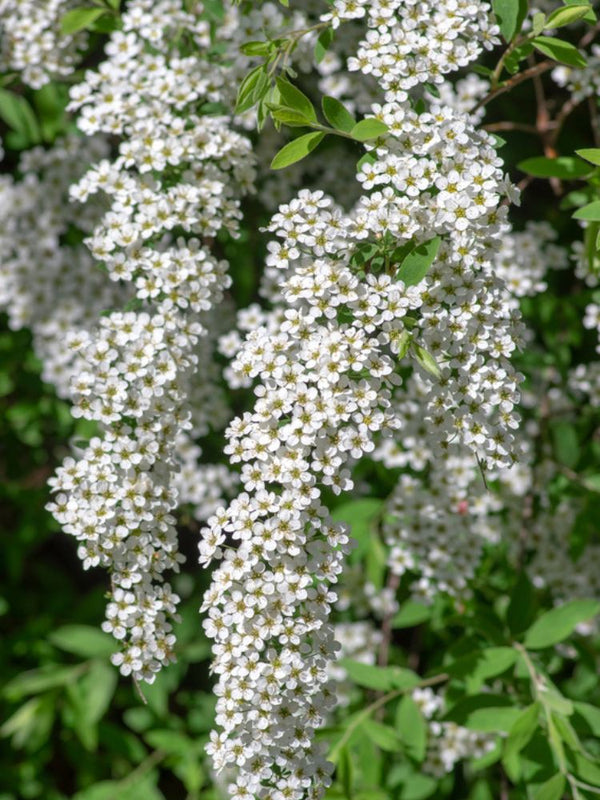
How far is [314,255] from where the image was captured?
2580mm

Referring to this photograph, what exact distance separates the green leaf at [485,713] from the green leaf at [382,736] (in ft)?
0.86

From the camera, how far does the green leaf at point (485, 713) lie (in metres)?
2.91

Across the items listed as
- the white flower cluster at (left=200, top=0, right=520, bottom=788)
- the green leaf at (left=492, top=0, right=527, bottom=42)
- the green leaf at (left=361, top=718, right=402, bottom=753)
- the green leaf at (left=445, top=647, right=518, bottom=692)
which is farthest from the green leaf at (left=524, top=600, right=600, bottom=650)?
the green leaf at (left=492, top=0, right=527, bottom=42)

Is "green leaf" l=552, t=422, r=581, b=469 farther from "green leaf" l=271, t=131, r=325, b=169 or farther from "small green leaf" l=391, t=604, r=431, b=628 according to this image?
"green leaf" l=271, t=131, r=325, b=169

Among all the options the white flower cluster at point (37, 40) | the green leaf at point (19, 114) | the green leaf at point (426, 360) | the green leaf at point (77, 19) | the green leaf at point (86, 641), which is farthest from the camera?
the green leaf at point (86, 641)

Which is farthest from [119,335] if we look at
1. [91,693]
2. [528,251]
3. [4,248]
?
[91,693]

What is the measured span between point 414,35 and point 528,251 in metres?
1.32

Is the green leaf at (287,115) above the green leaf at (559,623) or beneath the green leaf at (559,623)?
above

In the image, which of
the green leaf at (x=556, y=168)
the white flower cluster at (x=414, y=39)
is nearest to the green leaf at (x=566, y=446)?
the green leaf at (x=556, y=168)

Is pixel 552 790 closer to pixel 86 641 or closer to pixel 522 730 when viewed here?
pixel 522 730

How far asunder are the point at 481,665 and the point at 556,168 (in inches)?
66.1

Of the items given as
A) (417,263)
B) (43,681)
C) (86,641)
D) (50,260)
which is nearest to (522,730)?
(417,263)

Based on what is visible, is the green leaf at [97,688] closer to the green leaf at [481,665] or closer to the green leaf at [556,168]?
the green leaf at [481,665]

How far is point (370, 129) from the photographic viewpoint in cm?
231
